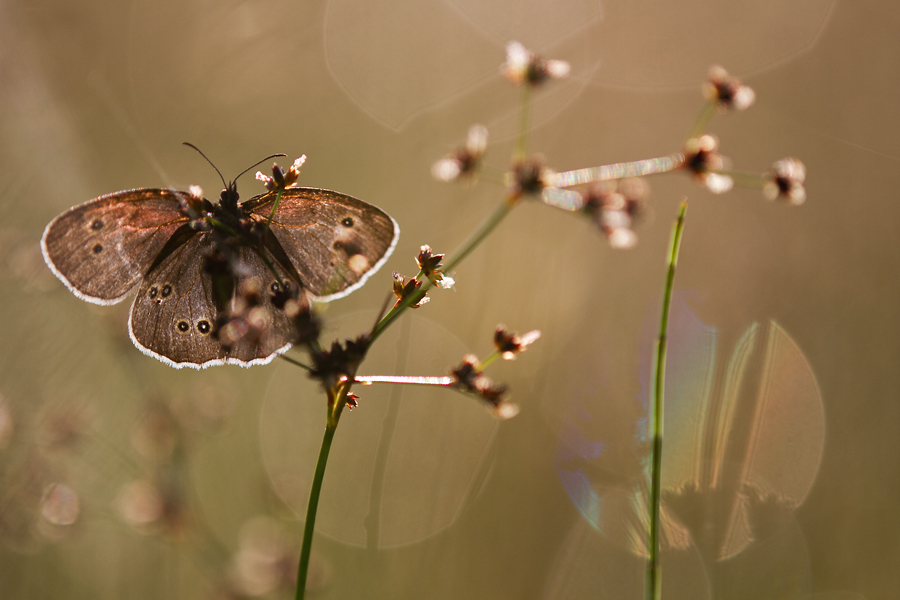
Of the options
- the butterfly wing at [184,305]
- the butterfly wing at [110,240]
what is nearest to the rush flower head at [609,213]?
the butterfly wing at [184,305]

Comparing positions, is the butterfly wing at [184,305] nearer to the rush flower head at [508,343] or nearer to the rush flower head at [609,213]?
the rush flower head at [508,343]

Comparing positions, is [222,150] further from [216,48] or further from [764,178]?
[764,178]

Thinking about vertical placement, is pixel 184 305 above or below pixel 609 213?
below

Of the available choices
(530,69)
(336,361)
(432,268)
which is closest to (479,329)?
(530,69)

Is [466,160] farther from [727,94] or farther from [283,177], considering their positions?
[727,94]

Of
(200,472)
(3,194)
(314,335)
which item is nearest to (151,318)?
(314,335)

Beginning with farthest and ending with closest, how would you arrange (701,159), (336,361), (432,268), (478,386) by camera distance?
1. (701,159)
2. (432,268)
3. (478,386)
4. (336,361)
